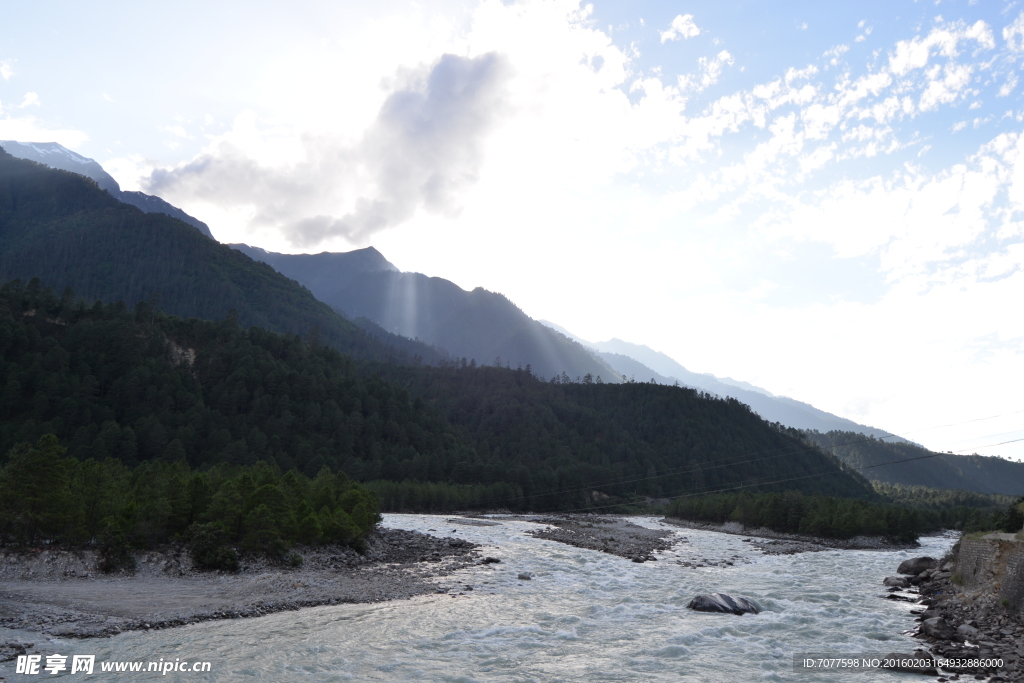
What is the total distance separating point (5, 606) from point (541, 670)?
69.2 ft

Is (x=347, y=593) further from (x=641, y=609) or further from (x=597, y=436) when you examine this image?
(x=597, y=436)

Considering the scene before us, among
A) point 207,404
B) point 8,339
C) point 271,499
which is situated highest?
point 8,339

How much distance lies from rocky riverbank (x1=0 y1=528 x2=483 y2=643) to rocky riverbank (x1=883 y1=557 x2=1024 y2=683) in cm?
2201

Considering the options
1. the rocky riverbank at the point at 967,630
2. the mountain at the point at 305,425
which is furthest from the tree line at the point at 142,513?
the mountain at the point at 305,425

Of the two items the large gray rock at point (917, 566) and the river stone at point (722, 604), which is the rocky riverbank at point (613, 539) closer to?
the river stone at point (722, 604)

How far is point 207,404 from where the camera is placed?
115 m

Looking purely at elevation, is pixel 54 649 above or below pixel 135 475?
below

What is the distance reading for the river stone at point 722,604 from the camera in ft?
94.3

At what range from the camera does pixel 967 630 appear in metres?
→ 23.8

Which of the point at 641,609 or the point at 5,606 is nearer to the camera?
the point at 5,606

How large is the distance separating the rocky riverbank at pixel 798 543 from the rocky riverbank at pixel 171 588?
4200cm

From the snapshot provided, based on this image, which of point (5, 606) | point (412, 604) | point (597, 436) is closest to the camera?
point (5, 606)

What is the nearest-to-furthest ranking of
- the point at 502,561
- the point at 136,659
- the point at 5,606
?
the point at 136,659, the point at 5,606, the point at 502,561

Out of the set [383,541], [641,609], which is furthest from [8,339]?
[641,609]
